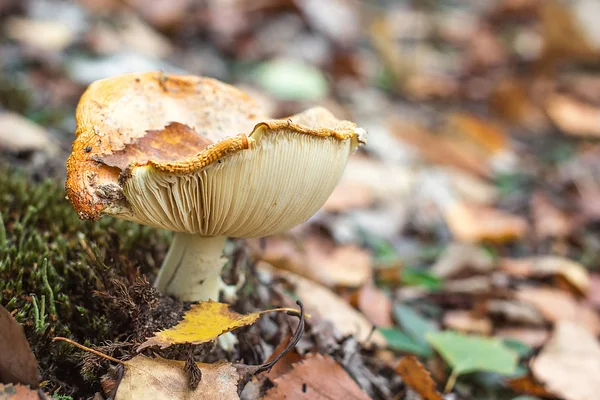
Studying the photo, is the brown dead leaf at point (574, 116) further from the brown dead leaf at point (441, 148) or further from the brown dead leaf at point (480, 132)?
the brown dead leaf at point (441, 148)

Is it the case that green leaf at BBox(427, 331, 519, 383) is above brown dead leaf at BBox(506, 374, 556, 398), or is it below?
above

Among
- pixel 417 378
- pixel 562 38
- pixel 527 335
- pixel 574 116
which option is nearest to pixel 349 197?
pixel 527 335

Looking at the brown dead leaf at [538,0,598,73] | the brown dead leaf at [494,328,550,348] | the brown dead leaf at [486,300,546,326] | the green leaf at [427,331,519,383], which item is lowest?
the brown dead leaf at [494,328,550,348]

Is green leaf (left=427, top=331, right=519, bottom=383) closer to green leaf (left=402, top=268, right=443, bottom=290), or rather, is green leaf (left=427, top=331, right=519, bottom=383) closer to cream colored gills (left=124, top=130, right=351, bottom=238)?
green leaf (left=402, top=268, right=443, bottom=290)

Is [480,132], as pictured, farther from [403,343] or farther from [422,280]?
[403,343]

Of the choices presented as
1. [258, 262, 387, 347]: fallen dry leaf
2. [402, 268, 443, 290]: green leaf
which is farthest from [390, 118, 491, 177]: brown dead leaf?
[258, 262, 387, 347]: fallen dry leaf

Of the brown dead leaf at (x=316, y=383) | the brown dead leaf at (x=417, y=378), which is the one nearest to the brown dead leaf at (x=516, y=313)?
the brown dead leaf at (x=417, y=378)

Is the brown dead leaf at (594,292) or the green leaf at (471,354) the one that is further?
the brown dead leaf at (594,292)
